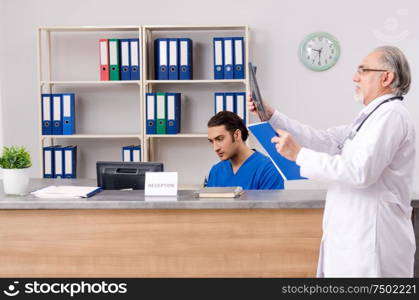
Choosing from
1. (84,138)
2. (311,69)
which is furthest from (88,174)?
(311,69)

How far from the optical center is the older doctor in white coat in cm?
190

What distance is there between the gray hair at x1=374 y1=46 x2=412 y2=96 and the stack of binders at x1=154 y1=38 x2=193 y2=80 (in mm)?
2495

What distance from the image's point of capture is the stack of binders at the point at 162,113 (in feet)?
14.5

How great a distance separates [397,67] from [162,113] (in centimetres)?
261

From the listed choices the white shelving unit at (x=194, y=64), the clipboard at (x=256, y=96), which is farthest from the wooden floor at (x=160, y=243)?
the white shelving unit at (x=194, y=64)

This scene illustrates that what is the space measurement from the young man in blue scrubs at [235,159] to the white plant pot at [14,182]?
3.33 feet

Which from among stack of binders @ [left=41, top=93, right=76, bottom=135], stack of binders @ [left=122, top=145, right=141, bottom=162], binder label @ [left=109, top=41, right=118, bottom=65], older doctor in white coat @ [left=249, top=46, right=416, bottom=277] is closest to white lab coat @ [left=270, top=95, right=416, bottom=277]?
older doctor in white coat @ [left=249, top=46, right=416, bottom=277]

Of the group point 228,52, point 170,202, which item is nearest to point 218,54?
point 228,52

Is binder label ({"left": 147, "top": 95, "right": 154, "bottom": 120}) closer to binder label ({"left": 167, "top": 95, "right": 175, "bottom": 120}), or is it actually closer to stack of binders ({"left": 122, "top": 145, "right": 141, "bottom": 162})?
binder label ({"left": 167, "top": 95, "right": 175, "bottom": 120})

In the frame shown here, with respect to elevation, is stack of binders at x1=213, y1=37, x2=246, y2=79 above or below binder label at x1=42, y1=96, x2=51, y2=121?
above

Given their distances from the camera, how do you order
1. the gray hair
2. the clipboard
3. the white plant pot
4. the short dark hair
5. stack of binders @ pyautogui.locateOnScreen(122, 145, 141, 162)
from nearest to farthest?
the gray hair < the clipboard < the white plant pot < the short dark hair < stack of binders @ pyautogui.locateOnScreen(122, 145, 141, 162)

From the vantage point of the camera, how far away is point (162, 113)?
174 inches

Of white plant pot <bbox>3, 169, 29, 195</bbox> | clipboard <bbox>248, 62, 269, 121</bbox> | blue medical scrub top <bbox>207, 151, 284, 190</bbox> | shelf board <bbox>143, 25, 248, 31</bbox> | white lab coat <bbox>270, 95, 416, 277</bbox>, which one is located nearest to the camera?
white lab coat <bbox>270, 95, 416, 277</bbox>

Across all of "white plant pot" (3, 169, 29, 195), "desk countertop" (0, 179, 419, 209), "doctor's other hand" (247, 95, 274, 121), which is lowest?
"desk countertop" (0, 179, 419, 209)
